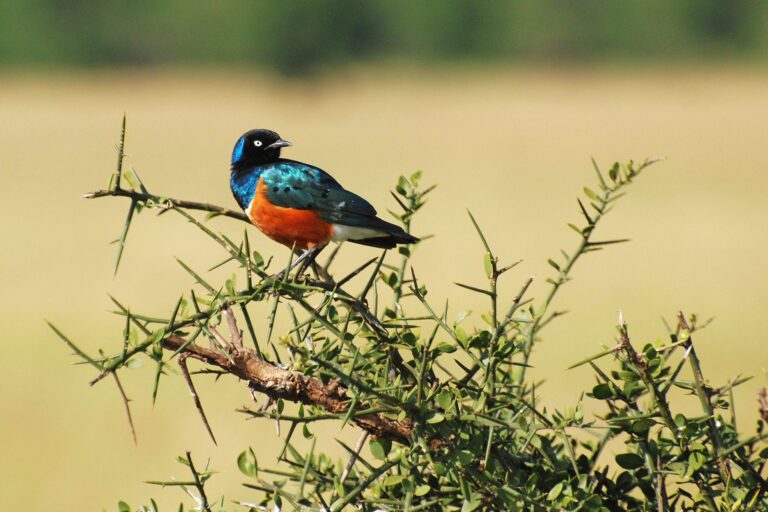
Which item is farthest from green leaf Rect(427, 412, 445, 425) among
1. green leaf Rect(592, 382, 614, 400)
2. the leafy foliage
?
green leaf Rect(592, 382, 614, 400)

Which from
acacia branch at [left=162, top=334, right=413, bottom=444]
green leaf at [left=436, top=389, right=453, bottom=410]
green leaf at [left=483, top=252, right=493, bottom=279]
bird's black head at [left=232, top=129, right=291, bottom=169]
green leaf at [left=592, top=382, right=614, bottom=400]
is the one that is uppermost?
bird's black head at [left=232, top=129, right=291, bottom=169]

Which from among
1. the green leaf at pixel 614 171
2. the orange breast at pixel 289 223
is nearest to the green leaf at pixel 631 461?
the green leaf at pixel 614 171

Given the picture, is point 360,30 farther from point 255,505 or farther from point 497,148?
point 255,505

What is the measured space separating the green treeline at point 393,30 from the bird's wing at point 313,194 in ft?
193

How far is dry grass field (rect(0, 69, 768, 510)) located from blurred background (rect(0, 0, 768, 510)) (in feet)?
0.25

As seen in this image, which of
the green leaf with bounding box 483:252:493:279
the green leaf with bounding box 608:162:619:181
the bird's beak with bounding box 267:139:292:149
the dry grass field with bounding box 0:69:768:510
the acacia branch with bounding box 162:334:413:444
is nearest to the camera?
the acacia branch with bounding box 162:334:413:444

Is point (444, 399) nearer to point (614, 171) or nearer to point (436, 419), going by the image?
point (436, 419)

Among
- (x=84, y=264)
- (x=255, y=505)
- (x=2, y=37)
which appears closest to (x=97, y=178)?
(x=84, y=264)

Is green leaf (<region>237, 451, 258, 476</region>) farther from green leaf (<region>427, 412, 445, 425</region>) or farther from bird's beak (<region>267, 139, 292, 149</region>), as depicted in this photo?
bird's beak (<region>267, 139, 292, 149</region>)

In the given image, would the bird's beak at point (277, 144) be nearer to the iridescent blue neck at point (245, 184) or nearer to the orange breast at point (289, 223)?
the iridescent blue neck at point (245, 184)

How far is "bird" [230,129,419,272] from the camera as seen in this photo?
3.13 metres

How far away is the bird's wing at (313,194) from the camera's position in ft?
10.4

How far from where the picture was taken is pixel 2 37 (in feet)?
224

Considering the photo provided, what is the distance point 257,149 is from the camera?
3.73 m
